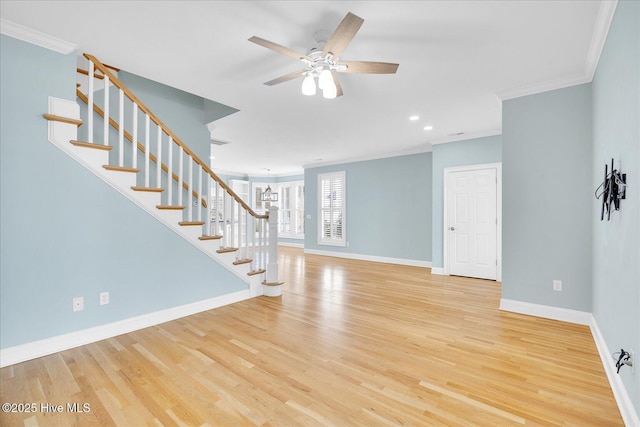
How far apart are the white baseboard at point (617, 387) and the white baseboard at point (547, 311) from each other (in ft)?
1.74

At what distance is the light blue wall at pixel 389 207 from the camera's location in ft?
20.9

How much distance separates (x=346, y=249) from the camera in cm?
770

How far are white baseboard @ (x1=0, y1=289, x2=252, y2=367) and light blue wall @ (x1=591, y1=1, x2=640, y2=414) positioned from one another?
12.1 ft

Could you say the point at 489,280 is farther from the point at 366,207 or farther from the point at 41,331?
the point at 41,331

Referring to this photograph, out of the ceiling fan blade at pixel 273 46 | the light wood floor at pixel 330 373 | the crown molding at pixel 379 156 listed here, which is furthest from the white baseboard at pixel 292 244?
the ceiling fan blade at pixel 273 46

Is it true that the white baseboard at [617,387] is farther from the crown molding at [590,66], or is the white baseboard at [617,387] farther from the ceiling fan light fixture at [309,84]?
the ceiling fan light fixture at [309,84]

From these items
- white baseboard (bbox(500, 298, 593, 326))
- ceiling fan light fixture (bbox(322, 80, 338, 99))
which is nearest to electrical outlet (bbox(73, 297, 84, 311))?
ceiling fan light fixture (bbox(322, 80, 338, 99))

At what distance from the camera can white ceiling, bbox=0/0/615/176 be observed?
2020 millimetres

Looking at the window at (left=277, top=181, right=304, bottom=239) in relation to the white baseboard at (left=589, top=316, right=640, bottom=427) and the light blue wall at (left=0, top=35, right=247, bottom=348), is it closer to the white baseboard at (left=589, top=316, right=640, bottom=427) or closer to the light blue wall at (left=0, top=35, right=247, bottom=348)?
the light blue wall at (left=0, top=35, right=247, bottom=348)

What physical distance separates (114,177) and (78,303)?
119cm

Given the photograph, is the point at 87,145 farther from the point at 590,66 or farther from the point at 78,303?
the point at 590,66

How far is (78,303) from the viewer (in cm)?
253

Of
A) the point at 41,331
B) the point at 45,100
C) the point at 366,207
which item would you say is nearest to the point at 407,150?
the point at 366,207

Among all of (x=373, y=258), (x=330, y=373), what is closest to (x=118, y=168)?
(x=330, y=373)
